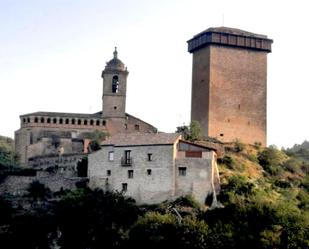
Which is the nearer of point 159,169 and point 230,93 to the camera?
point 159,169

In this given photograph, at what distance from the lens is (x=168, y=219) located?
52.7 metres

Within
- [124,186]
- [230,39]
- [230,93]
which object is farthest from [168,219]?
[230,39]

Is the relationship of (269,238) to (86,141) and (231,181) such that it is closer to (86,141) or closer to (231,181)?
(231,181)

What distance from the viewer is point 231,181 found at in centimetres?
5803

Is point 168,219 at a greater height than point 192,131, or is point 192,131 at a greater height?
point 192,131

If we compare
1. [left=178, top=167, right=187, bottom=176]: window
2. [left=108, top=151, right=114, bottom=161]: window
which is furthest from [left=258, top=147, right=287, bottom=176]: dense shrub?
[left=108, top=151, right=114, bottom=161]: window

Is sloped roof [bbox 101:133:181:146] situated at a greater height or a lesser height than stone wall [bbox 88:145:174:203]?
greater

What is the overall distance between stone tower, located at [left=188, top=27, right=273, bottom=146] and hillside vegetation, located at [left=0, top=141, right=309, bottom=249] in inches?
308

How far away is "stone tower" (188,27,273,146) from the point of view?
232 feet

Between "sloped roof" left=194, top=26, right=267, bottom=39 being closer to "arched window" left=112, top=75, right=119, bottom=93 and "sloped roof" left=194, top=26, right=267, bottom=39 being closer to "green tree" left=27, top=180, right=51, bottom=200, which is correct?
"arched window" left=112, top=75, right=119, bottom=93

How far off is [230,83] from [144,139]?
51.8 ft

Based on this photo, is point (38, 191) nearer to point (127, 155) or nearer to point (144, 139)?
point (127, 155)

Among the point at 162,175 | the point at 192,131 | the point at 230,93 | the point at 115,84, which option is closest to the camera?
the point at 162,175

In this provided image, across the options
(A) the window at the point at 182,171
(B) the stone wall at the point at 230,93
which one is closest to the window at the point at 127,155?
(A) the window at the point at 182,171
